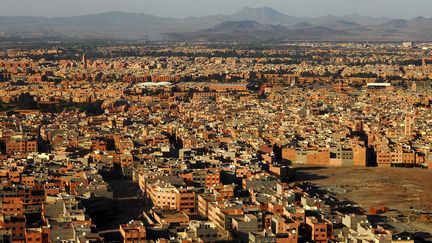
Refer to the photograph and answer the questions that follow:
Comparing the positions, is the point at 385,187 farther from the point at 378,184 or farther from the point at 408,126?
the point at 408,126

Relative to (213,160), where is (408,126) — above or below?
below

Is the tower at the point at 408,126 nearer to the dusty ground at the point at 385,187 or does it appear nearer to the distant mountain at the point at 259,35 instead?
the dusty ground at the point at 385,187

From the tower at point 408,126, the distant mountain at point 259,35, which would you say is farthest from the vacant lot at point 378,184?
the distant mountain at point 259,35

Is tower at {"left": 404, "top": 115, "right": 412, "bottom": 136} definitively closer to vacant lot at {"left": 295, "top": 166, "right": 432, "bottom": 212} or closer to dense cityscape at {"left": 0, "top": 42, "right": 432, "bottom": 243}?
dense cityscape at {"left": 0, "top": 42, "right": 432, "bottom": 243}

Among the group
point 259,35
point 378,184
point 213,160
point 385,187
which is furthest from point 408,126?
point 259,35

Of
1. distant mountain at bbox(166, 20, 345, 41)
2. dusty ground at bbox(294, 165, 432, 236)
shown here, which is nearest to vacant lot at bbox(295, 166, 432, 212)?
dusty ground at bbox(294, 165, 432, 236)
